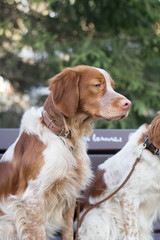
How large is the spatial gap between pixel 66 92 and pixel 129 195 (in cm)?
102

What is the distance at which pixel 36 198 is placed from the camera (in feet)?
7.62

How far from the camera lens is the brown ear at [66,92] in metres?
2.30

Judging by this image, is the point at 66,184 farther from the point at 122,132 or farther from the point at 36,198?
the point at 122,132

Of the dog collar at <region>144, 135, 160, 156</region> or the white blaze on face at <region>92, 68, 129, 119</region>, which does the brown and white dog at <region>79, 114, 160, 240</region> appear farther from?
the white blaze on face at <region>92, 68, 129, 119</region>

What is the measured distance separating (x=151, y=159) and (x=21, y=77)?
562 cm

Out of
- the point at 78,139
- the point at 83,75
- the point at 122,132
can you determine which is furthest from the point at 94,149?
the point at 83,75

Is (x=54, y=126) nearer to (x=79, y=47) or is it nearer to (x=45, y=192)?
(x=45, y=192)

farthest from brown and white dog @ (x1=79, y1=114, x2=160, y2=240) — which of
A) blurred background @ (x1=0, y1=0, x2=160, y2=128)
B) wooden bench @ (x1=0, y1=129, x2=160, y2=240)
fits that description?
blurred background @ (x1=0, y1=0, x2=160, y2=128)

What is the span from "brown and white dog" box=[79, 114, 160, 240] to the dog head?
1.40ft

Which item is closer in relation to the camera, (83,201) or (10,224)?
(10,224)

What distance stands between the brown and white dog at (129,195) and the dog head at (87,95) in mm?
425

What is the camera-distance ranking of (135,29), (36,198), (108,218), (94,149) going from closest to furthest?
(36,198) → (108,218) → (94,149) → (135,29)

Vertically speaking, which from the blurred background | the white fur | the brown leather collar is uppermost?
the brown leather collar

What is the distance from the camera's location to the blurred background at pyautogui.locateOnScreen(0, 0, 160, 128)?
6.78 meters
